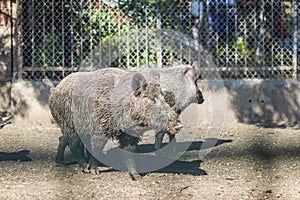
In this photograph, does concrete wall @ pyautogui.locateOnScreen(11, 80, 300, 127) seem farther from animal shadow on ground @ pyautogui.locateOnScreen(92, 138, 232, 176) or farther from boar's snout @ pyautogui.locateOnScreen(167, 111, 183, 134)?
boar's snout @ pyautogui.locateOnScreen(167, 111, 183, 134)

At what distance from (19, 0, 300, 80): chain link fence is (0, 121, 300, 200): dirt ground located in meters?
1.91

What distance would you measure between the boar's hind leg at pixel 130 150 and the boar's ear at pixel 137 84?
0.46 m

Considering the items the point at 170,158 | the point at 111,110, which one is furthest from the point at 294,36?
the point at 111,110

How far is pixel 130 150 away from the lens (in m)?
6.72

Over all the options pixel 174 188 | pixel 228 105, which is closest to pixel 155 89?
pixel 174 188

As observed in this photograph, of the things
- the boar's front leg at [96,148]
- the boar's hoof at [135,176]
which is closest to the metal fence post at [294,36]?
the boar's front leg at [96,148]

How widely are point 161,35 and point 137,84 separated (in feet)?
13.7

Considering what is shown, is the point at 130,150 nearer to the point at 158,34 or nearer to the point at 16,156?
the point at 16,156

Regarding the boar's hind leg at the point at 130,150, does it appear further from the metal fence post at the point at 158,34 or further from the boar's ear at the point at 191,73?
the metal fence post at the point at 158,34

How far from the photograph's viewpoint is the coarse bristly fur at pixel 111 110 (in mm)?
6535

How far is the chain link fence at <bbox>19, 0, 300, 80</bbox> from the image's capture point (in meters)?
10.6

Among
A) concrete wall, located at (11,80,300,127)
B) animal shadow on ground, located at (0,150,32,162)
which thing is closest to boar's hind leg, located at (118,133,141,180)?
animal shadow on ground, located at (0,150,32,162)

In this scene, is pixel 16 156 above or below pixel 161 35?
below

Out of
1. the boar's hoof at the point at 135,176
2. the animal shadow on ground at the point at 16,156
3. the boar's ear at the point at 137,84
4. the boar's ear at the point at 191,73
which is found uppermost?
the boar's ear at the point at 137,84
